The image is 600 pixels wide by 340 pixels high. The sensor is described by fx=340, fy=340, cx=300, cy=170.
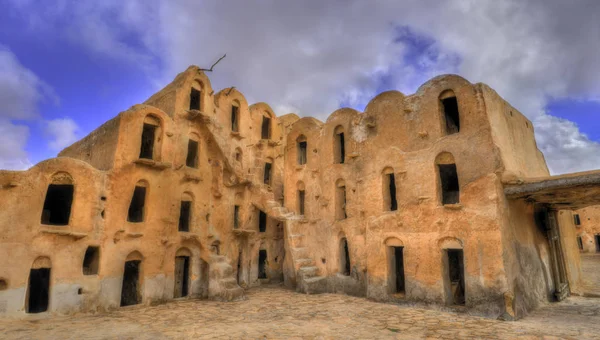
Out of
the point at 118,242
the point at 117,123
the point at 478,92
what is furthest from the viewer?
the point at 117,123

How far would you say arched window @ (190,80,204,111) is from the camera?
67.3 feet

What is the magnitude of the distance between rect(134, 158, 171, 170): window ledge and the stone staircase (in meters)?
5.34

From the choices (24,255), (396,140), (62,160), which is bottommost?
(24,255)

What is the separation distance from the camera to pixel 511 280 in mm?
12414

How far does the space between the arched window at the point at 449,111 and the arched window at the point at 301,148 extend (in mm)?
8782

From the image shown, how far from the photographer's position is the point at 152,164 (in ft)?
54.5

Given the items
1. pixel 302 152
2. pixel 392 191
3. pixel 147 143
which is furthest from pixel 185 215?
pixel 392 191

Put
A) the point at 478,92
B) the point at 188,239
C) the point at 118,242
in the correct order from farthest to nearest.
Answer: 1. the point at 188,239
2. the point at 118,242
3. the point at 478,92

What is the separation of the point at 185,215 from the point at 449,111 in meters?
14.9

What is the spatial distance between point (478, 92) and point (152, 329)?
50.3 feet

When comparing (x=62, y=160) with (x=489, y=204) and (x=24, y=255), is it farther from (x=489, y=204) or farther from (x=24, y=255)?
(x=489, y=204)

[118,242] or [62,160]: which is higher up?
[62,160]

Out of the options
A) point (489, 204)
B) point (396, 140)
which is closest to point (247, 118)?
point (396, 140)

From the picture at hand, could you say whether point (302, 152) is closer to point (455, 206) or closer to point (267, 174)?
point (267, 174)
